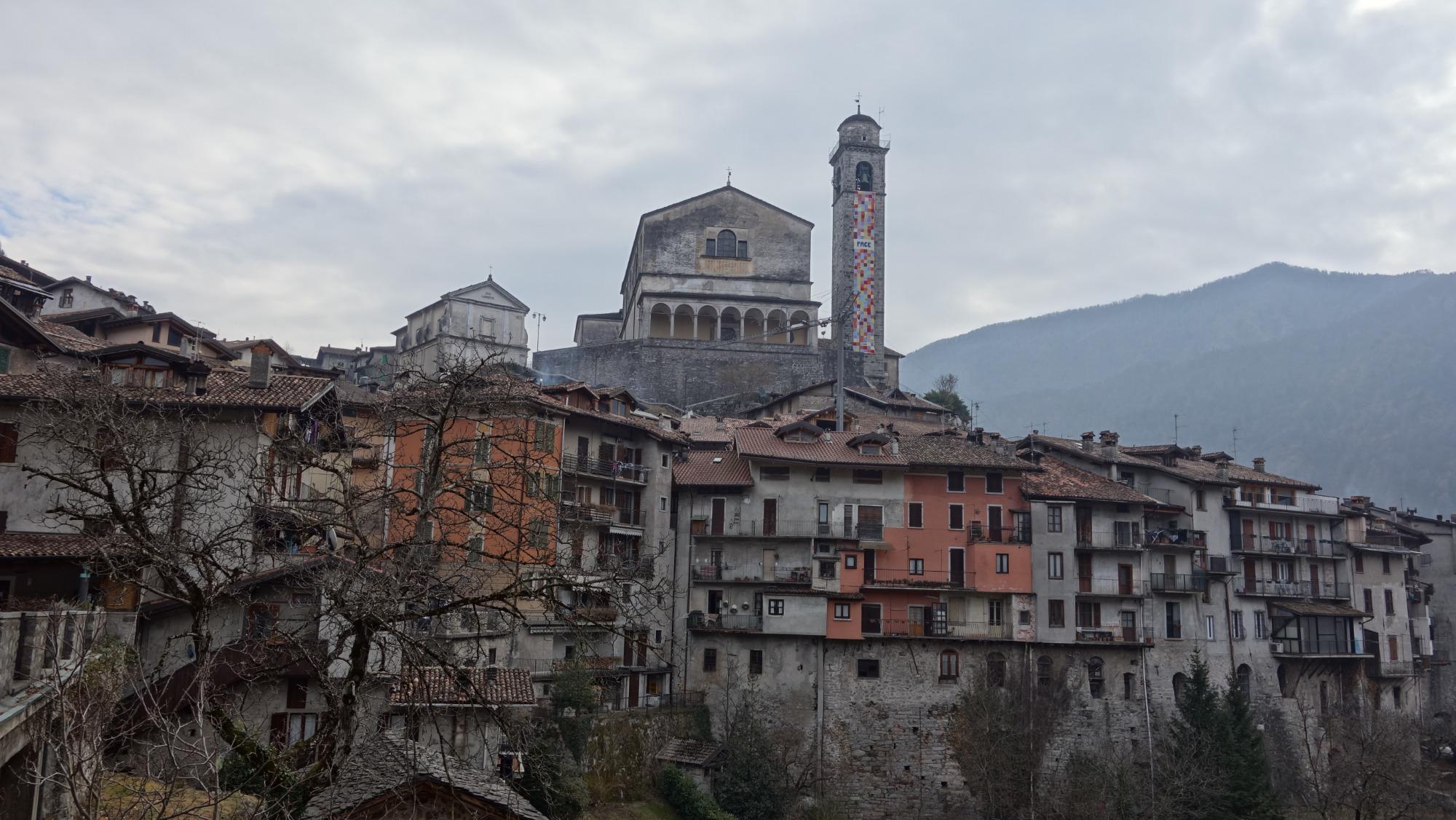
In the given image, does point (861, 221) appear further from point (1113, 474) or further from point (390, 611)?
point (390, 611)

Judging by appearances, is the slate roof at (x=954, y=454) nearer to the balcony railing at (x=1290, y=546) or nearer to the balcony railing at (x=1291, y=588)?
the balcony railing at (x=1290, y=546)

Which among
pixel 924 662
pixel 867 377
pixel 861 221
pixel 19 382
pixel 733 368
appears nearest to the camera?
pixel 19 382

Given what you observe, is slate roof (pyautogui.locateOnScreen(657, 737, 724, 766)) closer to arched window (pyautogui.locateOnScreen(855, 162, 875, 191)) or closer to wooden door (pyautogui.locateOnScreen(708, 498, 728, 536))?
wooden door (pyautogui.locateOnScreen(708, 498, 728, 536))

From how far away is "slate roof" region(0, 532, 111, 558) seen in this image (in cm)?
2898

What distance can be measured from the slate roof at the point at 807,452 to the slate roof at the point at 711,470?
116 centimetres

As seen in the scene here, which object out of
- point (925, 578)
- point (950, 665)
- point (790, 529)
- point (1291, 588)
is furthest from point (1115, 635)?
point (790, 529)

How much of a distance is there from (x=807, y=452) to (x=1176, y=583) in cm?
1884

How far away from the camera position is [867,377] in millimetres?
89250

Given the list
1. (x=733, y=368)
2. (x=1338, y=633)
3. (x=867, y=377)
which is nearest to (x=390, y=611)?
(x=1338, y=633)

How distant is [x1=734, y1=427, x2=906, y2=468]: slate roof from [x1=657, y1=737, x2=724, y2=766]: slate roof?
41.5ft

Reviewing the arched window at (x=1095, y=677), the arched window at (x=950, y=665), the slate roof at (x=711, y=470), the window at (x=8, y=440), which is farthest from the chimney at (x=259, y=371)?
the arched window at (x=1095, y=677)

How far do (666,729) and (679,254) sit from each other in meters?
46.8

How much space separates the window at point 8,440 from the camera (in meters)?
31.7

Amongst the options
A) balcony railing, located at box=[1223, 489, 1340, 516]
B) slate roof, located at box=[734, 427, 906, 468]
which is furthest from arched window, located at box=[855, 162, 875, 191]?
slate roof, located at box=[734, 427, 906, 468]
